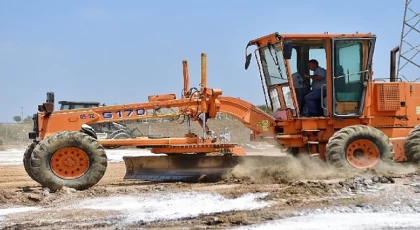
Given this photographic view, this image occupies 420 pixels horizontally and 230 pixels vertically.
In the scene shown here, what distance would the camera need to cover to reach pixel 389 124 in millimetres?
13805

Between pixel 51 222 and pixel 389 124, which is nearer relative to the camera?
pixel 51 222

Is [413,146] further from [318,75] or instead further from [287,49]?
[287,49]

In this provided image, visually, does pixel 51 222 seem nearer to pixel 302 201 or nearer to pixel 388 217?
pixel 302 201

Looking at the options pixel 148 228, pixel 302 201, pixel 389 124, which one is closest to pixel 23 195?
pixel 148 228

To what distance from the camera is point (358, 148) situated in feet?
41.9

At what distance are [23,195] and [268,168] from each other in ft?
15.6

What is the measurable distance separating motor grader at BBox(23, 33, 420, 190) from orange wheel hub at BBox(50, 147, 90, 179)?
18 mm

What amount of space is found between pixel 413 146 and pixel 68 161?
6.77 meters

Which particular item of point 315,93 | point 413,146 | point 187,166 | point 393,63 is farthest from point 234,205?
point 393,63

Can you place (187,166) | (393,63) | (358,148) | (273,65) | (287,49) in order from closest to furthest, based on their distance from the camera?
(358,148) → (287,49) → (187,166) → (273,65) → (393,63)

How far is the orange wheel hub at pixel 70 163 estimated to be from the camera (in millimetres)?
11750

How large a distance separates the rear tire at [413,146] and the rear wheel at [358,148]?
0.51m

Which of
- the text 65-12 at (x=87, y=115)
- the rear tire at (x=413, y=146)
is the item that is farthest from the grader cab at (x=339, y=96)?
the text 65-12 at (x=87, y=115)

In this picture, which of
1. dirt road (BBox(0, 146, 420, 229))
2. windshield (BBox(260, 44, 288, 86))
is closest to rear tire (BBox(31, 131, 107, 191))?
dirt road (BBox(0, 146, 420, 229))
